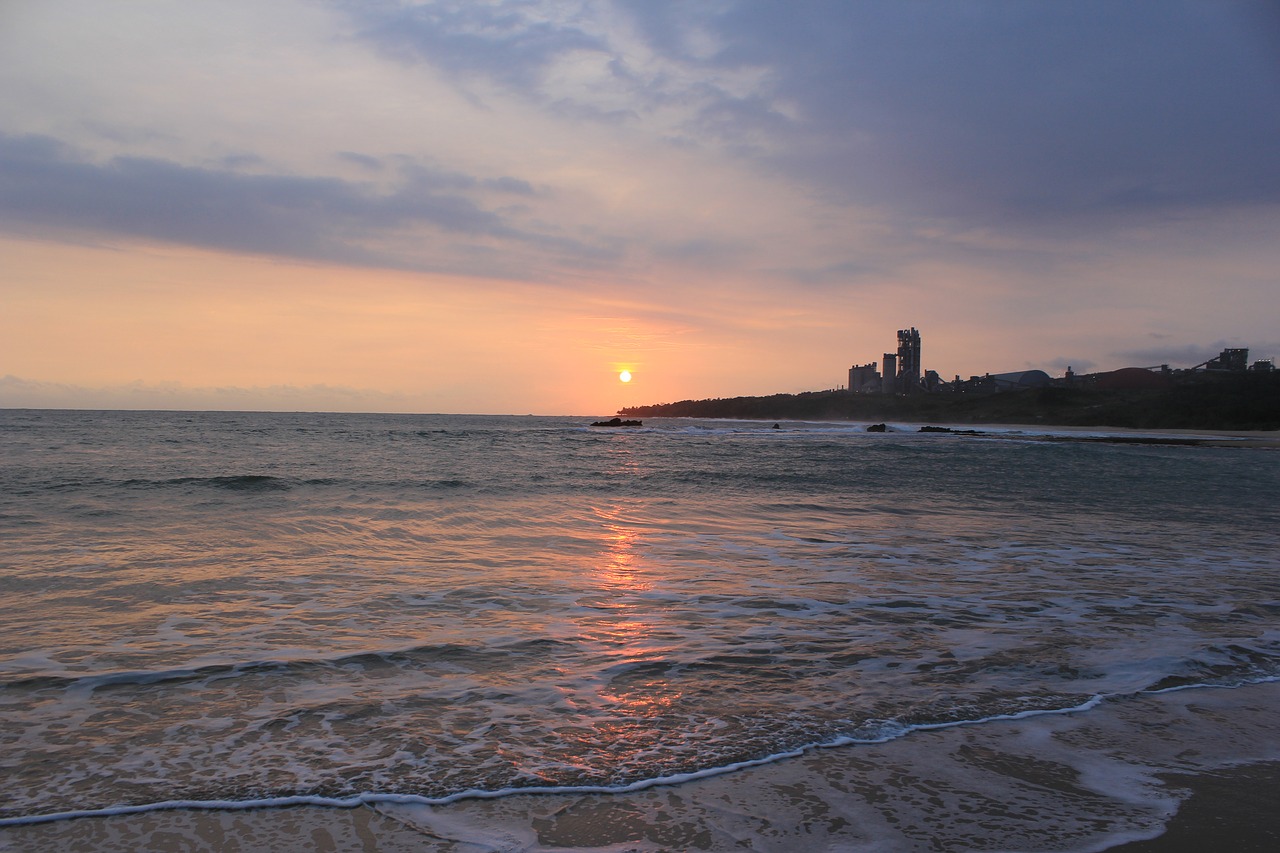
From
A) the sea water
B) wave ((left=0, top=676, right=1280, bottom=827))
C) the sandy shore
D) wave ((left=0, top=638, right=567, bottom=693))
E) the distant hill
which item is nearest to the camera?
the sandy shore

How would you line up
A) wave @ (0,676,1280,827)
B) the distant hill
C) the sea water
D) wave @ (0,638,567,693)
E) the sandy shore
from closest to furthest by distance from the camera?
the sandy shore < wave @ (0,676,1280,827) < the sea water < wave @ (0,638,567,693) < the distant hill

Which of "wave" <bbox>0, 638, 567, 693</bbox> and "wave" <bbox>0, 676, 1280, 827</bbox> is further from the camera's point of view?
"wave" <bbox>0, 638, 567, 693</bbox>

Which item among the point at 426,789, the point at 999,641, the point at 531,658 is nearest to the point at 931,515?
the point at 999,641

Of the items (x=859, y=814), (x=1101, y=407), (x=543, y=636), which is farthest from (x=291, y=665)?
(x=1101, y=407)

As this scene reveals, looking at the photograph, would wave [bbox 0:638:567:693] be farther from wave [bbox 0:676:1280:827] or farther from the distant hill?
the distant hill

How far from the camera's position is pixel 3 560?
848 cm

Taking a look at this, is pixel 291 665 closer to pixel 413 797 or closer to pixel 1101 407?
pixel 413 797

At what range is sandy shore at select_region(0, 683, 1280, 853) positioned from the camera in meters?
2.96

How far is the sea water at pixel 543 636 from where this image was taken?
12.1 ft

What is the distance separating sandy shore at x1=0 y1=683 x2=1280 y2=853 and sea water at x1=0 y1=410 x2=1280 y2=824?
0.17m

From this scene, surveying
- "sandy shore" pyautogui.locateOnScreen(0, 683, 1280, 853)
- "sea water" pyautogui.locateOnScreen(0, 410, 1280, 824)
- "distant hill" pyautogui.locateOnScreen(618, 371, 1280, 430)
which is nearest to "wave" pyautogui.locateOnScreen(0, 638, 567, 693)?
"sea water" pyautogui.locateOnScreen(0, 410, 1280, 824)

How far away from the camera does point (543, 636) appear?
585 centimetres

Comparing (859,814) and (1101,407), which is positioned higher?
(1101,407)

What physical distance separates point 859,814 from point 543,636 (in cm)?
317
